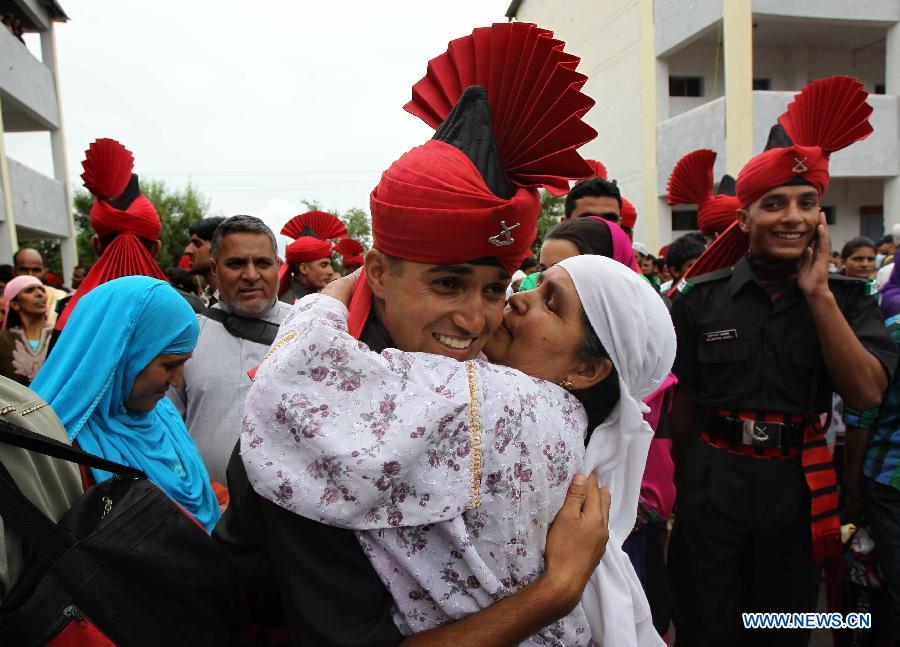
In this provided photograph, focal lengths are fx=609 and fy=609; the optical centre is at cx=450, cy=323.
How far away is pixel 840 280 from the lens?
3244 mm

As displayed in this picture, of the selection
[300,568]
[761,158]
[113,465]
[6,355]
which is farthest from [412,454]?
[6,355]

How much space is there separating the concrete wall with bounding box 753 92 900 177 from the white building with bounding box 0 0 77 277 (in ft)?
59.2

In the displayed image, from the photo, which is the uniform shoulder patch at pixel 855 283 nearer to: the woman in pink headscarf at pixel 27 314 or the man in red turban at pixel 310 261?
the man in red turban at pixel 310 261

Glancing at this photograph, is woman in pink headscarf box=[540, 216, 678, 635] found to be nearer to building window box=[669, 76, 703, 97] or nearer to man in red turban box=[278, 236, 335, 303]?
man in red turban box=[278, 236, 335, 303]

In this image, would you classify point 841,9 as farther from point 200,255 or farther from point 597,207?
point 200,255

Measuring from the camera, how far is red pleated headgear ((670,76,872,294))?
10.4 feet

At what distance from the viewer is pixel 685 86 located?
17734 mm

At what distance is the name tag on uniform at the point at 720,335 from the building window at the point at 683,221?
1515 cm

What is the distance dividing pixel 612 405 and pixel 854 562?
263 cm

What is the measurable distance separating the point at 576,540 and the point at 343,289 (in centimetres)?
88

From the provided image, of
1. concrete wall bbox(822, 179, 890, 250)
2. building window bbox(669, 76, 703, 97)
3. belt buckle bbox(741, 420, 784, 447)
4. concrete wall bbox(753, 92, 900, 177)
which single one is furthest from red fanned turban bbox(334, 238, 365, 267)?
concrete wall bbox(822, 179, 890, 250)

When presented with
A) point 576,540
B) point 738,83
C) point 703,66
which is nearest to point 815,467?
point 576,540

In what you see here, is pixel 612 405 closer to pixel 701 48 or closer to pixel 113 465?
pixel 113 465

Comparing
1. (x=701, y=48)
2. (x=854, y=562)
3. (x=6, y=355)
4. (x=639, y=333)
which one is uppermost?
(x=701, y=48)
